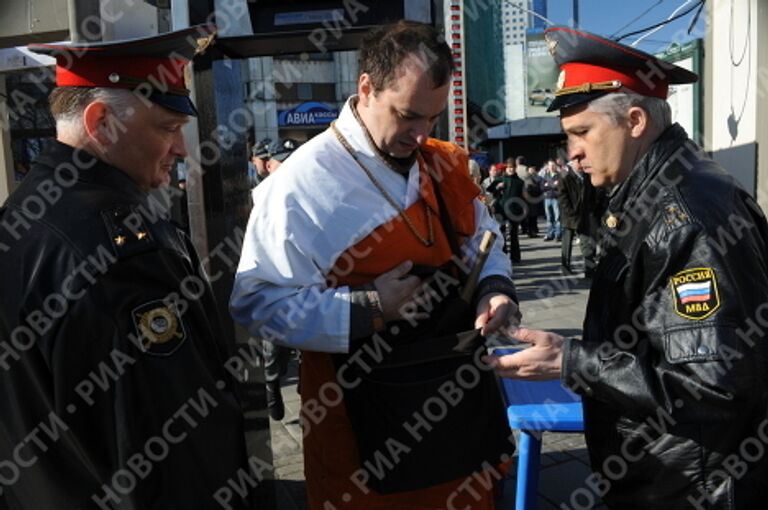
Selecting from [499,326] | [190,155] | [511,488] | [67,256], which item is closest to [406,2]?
[190,155]

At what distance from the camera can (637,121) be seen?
1565 mm

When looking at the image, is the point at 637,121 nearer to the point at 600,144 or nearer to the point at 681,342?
the point at 600,144

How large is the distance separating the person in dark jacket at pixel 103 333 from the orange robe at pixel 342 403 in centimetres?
49

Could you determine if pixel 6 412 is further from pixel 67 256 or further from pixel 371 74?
pixel 371 74

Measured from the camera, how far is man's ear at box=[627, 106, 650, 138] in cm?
156

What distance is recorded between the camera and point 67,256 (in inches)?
43.4

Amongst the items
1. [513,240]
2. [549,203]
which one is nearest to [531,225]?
[549,203]

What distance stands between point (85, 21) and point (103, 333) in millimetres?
1090

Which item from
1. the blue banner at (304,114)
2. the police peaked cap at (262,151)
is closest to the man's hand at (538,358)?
the police peaked cap at (262,151)

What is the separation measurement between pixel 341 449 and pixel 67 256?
100 centimetres

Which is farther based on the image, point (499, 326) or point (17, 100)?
point (17, 100)

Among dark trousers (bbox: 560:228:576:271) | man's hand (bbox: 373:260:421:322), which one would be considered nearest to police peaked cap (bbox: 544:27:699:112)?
man's hand (bbox: 373:260:421:322)

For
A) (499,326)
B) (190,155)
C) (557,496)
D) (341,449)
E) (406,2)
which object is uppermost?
(406,2)

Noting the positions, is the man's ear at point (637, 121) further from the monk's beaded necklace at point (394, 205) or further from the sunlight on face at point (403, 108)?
the monk's beaded necklace at point (394, 205)
